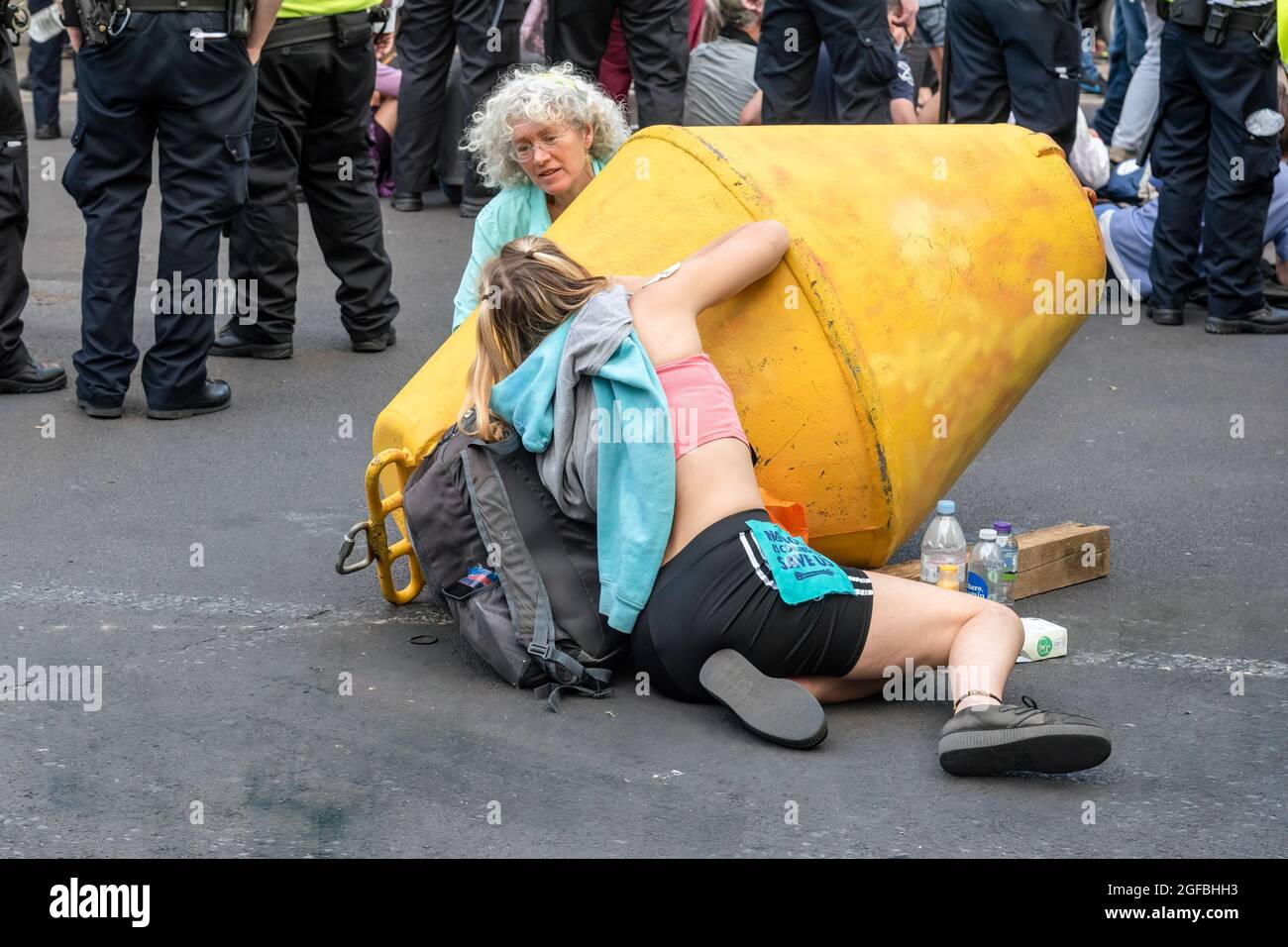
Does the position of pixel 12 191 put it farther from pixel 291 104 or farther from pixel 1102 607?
pixel 1102 607

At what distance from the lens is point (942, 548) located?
403 cm

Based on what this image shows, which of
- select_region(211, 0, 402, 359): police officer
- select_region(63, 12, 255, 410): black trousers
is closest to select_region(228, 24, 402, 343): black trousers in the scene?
select_region(211, 0, 402, 359): police officer

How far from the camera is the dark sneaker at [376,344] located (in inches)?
252

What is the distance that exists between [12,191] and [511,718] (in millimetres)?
3239

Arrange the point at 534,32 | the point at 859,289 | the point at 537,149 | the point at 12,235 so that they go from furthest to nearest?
the point at 534,32, the point at 12,235, the point at 537,149, the point at 859,289

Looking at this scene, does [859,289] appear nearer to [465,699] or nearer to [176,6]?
[465,699]

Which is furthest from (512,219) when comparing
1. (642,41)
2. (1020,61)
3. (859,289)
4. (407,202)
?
(407,202)

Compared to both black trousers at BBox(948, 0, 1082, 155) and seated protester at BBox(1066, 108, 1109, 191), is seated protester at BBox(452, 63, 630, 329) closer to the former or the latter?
black trousers at BBox(948, 0, 1082, 155)

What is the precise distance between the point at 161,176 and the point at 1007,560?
3051 millimetres

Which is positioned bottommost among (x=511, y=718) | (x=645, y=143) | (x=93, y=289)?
(x=511, y=718)

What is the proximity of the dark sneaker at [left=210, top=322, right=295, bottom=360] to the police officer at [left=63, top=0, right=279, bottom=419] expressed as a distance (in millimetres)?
672

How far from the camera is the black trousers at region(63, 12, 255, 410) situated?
515 cm
